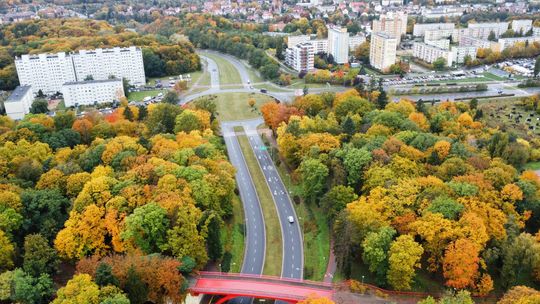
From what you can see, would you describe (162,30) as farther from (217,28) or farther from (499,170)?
(499,170)

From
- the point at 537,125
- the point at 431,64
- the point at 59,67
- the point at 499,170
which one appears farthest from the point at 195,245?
the point at 431,64

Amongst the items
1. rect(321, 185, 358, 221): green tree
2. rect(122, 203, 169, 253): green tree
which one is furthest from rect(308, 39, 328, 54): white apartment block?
rect(122, 203, 169, 253): green tree

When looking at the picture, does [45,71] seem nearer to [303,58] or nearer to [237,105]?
[237,105]

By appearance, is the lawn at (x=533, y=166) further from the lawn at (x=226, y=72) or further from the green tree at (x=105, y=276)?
the lawn at (x=226, y=72)

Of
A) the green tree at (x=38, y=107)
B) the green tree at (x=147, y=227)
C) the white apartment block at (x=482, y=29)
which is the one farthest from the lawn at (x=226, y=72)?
the white apartment block at (x=482, y=29)

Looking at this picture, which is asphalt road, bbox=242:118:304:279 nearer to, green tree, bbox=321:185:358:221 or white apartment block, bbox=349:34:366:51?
green tree, bbox=321:185:358:221
